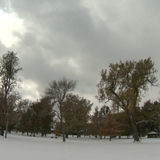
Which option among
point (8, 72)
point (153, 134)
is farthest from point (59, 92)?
point (153, 134)

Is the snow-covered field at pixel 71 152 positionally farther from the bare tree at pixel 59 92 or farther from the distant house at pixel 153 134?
the distant house at pixel 153 134

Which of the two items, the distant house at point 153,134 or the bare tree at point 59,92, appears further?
the distant house at point 153,134

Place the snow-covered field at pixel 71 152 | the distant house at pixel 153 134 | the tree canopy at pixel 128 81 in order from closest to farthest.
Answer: the snow-covered field at pixel 71 152 → the tree canopy at pixel 128 81 → the distant house at pixel 153 134

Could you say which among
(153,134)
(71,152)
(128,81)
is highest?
(128,81)

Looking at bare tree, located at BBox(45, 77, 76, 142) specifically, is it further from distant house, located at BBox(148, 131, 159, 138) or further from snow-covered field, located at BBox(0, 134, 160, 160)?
distant house, located at BBox(148, 131, 159, 138)

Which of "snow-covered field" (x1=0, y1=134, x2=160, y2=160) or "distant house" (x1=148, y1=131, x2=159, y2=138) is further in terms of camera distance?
"distant house" (x1=148, y1=131, x2=159, y2=138)

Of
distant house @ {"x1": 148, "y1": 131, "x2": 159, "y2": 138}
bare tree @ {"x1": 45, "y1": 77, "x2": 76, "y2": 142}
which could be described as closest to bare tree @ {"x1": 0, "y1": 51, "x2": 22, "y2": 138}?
bare tree @ {"x1": 45, "y1": 77, "x2": 76, "y2": 142}

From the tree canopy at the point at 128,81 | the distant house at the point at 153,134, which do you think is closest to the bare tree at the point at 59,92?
the tree canopy at the point at 128,81

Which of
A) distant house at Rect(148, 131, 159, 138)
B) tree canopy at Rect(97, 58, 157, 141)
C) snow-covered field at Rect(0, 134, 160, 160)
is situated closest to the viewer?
snow-covered field at Rect(0, 134, 160, 160)

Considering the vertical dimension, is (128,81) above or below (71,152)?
above

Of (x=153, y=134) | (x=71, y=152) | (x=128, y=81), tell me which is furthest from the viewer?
(x=153, y=134)

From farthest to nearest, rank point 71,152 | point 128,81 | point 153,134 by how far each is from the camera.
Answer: point 153,134, point 128,81, point 71,152

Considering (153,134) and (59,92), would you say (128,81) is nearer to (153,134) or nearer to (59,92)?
(59,92)

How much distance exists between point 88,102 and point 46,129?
65.2ft
